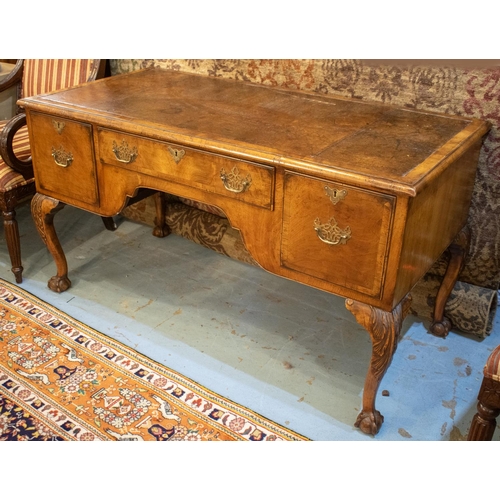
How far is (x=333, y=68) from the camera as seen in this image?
7.43 ft

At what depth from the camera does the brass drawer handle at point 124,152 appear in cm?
206

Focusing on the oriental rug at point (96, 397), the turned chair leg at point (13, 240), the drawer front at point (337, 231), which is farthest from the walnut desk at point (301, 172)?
the oriental rug at point (96, 397)

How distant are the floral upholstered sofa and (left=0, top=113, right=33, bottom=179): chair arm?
69cm

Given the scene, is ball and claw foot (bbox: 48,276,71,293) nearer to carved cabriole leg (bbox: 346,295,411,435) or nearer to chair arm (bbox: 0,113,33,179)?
chair arm (bbox: 0,113,33,179)

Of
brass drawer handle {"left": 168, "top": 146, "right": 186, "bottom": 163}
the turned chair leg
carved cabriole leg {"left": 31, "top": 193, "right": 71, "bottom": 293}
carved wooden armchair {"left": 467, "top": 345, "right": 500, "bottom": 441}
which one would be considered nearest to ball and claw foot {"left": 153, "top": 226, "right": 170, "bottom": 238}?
carved cabriole leg {"left": 31, "top": 193, "right": 71, "bottom": 293}

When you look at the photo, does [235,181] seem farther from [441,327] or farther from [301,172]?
[441,327]

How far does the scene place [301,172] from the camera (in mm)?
1695

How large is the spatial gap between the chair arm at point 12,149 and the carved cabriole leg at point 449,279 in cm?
172

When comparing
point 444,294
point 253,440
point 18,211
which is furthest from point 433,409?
point 18,211

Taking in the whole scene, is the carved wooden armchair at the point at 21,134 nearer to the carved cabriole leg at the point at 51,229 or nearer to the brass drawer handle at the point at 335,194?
the carved cabriole leg at the point at 51,229

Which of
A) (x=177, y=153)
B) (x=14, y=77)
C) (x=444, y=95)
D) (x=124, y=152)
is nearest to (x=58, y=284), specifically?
(x=124, y=152)

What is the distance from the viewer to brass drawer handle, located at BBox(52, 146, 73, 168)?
7.39ft

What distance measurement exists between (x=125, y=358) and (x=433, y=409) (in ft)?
3.57

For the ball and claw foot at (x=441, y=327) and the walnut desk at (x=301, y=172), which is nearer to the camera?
the walnut desk at (x=301, y=172)
